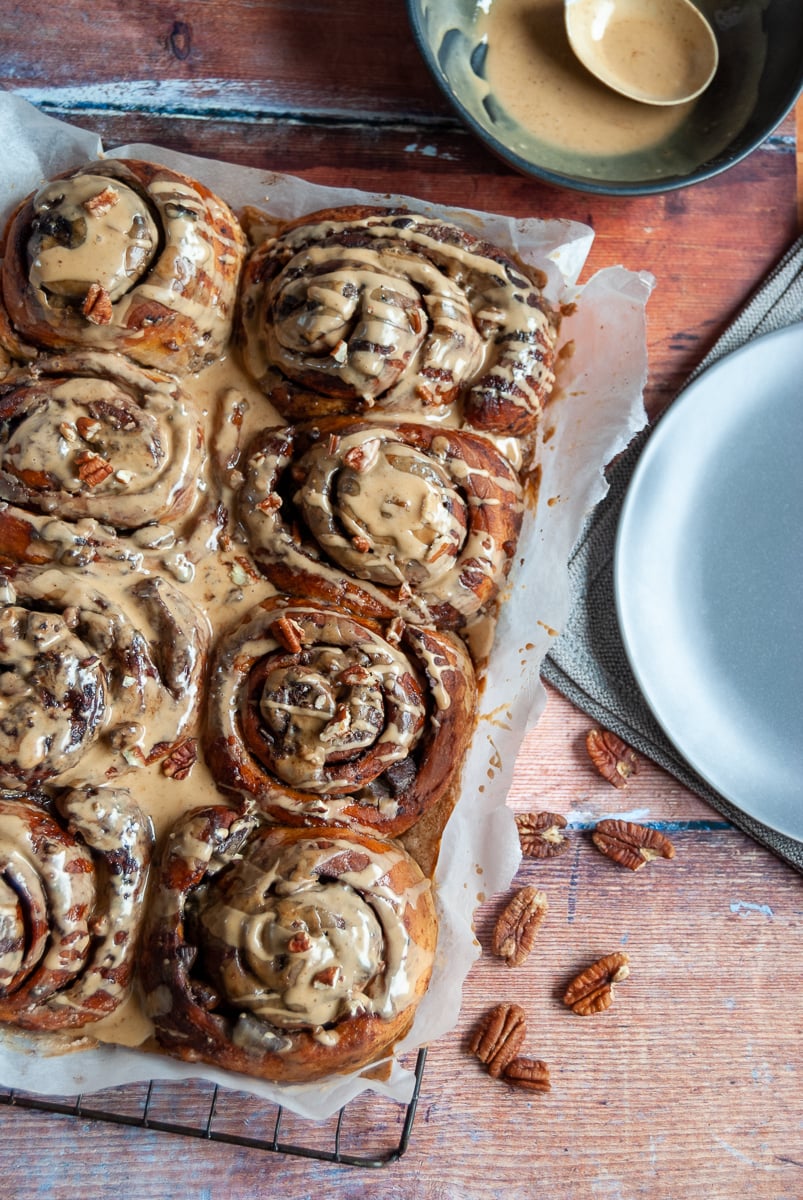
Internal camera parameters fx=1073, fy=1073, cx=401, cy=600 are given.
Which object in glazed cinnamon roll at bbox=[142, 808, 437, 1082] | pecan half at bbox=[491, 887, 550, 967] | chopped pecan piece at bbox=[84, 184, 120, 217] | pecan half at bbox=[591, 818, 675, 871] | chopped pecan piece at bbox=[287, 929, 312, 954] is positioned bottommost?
pecan half at bbox=[491, 887, 550, 967]

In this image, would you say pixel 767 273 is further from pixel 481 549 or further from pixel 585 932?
Result: pixel 585 932

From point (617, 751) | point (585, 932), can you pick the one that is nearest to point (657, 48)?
point (617, 751)

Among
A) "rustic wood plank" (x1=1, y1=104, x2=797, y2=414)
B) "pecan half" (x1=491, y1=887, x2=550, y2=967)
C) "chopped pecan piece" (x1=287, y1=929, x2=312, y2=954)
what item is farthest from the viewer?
"rustic wood plank" (x1=1, y1=104, x2=797, y2=414)

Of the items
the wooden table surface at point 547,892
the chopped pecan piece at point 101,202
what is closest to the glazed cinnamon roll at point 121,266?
the chopped pecan piece at point 101,202

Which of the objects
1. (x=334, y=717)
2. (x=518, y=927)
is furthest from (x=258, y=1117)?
(x=334, y=717)

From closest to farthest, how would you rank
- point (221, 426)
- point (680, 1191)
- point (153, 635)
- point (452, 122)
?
point (153, 635), point (221, 426), point (680, 1191), point (452, 122)

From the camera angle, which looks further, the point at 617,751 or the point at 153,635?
the point at 617,751

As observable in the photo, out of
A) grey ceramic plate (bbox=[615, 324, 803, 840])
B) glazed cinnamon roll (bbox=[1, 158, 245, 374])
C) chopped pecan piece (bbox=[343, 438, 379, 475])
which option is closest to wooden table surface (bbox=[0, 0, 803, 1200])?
grey ceramic plate (bbox=[615, 324, 803, 840])

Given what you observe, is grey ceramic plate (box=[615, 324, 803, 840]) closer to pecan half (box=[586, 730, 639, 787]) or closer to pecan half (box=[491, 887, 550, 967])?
pecan half (box=[586, 730, 639, 787])
